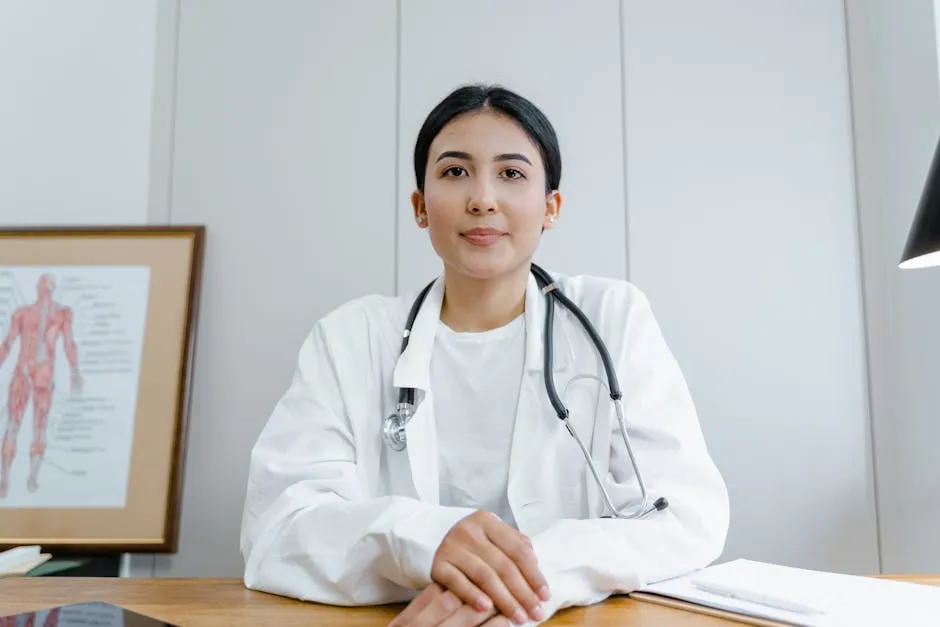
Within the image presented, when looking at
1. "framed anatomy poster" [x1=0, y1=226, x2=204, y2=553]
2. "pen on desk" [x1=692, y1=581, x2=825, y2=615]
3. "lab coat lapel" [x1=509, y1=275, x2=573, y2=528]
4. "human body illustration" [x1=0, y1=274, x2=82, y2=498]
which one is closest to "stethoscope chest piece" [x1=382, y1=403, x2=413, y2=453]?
"lab coat lapel" [x1=509, y1=275, x2=573, y2=528]

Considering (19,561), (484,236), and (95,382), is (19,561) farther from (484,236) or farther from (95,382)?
(484,236)

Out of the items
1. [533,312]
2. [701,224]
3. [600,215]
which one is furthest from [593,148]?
[533,312]

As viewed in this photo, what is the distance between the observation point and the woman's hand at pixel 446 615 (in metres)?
0.83

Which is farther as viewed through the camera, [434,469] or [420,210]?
[420,210]

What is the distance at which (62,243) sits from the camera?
195 cm

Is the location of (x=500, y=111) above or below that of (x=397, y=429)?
above

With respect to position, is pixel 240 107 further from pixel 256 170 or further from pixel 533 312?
pixel 533 312

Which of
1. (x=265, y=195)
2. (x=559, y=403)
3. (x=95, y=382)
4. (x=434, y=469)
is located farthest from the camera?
(x=265, y=195)

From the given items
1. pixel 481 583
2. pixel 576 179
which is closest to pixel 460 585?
pixel 481 583

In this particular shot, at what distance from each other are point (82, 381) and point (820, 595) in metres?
1.69

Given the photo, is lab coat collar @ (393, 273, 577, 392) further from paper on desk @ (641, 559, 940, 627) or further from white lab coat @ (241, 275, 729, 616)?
paper on desk @ (641, 559, 940, 627)

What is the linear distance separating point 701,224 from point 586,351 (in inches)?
28.4

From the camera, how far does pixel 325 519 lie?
41.4 inches

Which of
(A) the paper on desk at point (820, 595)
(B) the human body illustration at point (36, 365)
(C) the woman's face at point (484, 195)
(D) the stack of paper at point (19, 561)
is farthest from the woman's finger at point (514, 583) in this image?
(B) the human body illustration at point (36, 365)
